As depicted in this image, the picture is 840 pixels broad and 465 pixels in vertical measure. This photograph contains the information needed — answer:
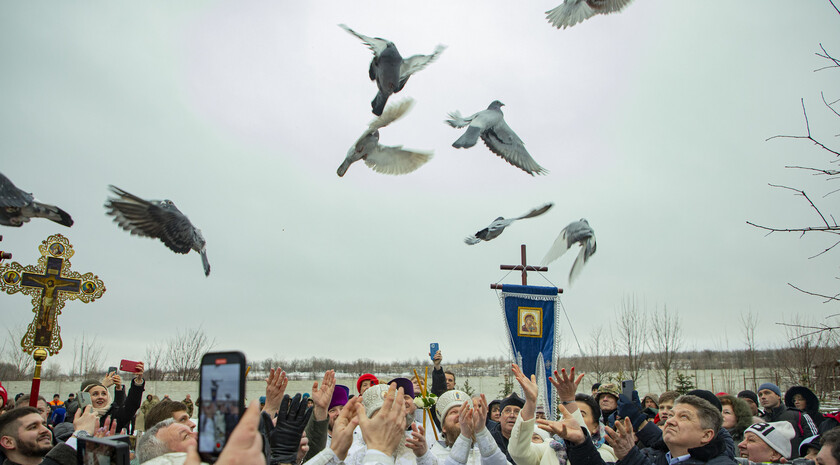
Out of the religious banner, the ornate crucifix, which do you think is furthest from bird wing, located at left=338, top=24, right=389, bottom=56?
the ornate crucifix

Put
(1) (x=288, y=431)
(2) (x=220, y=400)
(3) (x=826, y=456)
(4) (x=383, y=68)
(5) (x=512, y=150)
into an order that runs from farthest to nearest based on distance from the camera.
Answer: (5) (x=512, y=150) < (4) (x=383, y=68) < (3) (x=826, y=456) < (1) (x=288, y=431) < (2) (x=220, y=400)

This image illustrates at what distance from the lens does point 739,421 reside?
18.8ft

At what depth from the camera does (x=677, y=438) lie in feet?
12.3

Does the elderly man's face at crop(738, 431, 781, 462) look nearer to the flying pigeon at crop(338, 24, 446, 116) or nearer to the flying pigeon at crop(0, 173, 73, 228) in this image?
the flying pigeon at crop(338, 24, 446, 116)

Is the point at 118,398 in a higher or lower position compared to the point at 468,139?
lower

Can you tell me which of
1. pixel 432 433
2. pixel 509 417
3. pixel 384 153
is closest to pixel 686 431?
pixel 509 417

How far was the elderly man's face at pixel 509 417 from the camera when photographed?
5.37 metres

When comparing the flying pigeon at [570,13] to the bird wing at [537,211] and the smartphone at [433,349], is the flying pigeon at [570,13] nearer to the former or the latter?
A: the bird wing at [537,211]

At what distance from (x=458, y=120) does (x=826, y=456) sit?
13.4ft

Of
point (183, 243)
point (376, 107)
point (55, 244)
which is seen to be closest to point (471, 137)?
point (376, 107)

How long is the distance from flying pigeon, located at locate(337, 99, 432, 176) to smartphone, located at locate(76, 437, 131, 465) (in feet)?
12.1

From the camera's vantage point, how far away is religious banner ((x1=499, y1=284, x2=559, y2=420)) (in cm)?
947

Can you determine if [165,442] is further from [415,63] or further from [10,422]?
[415,63]

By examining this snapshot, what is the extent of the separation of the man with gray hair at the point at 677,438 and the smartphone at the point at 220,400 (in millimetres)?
2498
